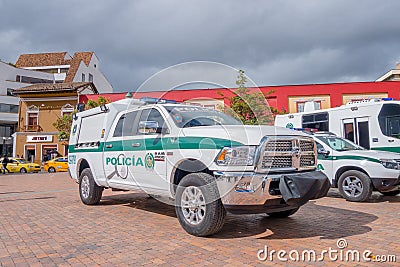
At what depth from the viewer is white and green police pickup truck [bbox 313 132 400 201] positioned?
769 cm

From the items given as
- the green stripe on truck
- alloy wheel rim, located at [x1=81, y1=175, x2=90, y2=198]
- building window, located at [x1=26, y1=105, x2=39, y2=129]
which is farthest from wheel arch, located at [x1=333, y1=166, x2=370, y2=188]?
building window, located at [x1=26, y1=105, x2=39, y2=129]

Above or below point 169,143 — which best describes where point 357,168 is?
below

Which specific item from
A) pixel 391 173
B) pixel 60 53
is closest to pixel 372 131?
pixel 391 173

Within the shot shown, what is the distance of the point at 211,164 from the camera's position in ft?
15.4

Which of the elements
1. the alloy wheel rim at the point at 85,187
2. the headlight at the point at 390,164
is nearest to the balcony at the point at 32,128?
the alloy wheel rim at the point at 85,187

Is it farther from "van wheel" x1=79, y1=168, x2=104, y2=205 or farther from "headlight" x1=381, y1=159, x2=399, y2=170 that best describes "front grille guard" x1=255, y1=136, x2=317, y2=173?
"van wheel" x1=79, y1=168, x2=104, y2=205

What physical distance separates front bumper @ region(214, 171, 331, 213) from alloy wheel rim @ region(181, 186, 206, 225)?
395 mm

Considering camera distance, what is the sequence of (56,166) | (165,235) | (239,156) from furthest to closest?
(56,166) → (165,235) → (239,156)

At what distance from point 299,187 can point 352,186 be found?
4.40m

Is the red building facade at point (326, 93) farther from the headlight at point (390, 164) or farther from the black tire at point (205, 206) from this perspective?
the black tire at point (205, 206)

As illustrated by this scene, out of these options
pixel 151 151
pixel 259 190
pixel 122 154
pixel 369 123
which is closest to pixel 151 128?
pixel 151 151

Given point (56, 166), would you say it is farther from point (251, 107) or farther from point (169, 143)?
point (169, 143)

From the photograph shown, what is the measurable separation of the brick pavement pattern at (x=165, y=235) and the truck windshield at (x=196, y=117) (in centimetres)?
174

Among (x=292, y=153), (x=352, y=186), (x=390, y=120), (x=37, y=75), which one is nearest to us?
(x=292, y=153)
